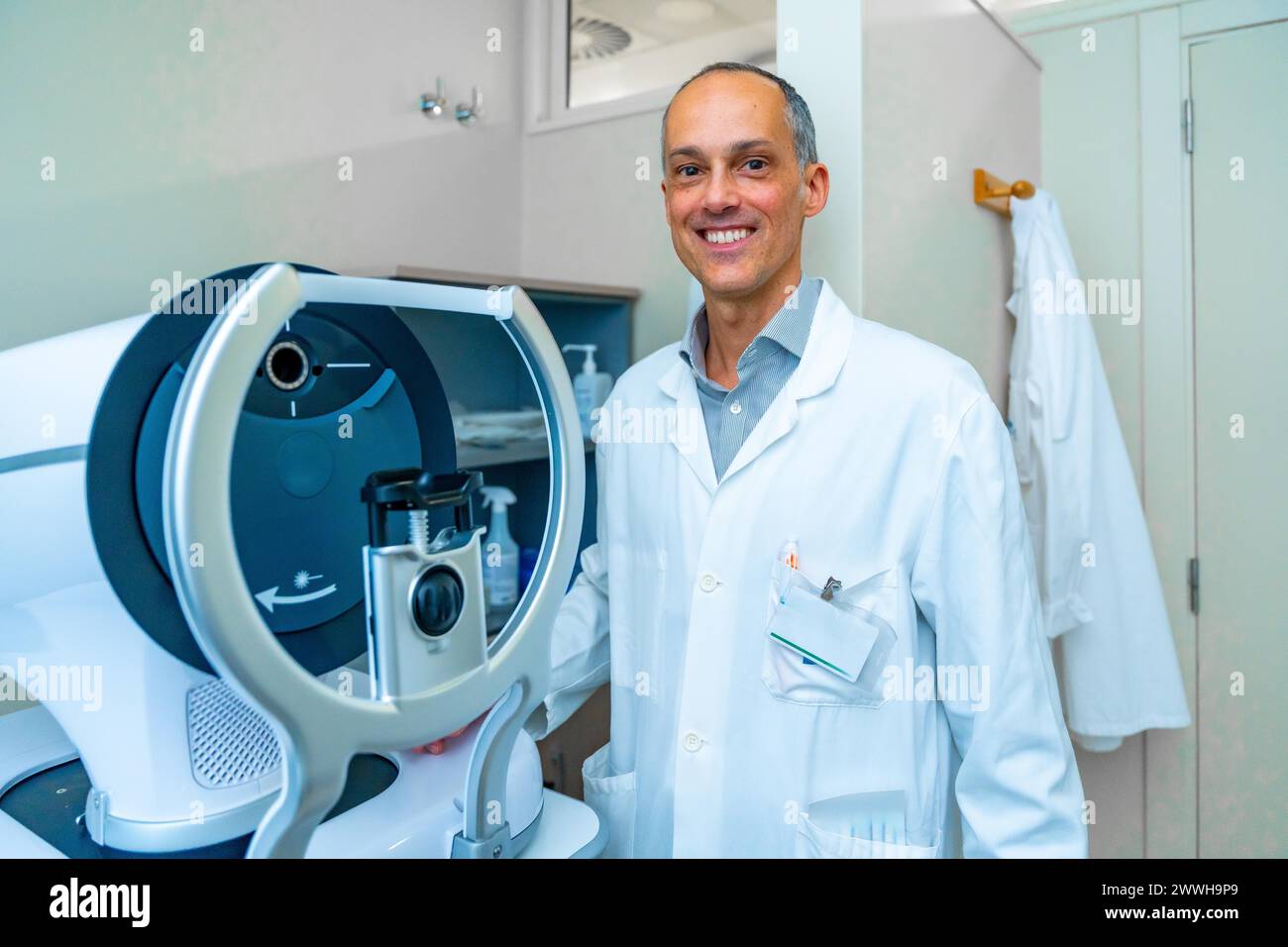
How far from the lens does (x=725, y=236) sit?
Result: 3.57 feet

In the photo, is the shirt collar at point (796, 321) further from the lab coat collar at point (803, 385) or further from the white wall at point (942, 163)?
the white wall at point (942, 163)

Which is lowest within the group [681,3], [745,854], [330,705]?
[745,854]

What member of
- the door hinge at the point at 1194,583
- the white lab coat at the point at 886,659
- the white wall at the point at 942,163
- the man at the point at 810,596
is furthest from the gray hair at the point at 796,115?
the door hinge at the point at 1194,583

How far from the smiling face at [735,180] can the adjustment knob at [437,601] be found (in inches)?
24.2

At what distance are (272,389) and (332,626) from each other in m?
0.20

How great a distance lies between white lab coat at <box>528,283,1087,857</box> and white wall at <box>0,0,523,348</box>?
0.97 m

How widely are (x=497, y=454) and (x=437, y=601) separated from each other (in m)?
1.15

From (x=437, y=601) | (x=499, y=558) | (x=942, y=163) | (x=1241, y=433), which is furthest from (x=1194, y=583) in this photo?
(x=437, y=601)

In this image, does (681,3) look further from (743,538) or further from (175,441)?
(175,441)

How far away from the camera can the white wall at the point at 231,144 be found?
1.28 m

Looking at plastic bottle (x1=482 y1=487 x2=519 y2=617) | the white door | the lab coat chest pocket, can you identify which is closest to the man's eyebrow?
the lab coat chest pocket

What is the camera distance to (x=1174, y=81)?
178 cm
